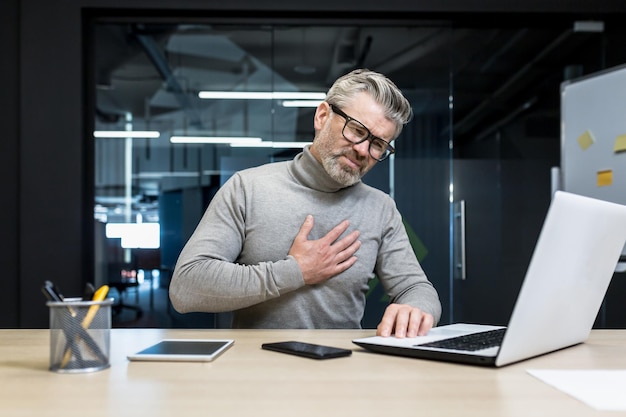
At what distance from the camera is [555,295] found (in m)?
1.04

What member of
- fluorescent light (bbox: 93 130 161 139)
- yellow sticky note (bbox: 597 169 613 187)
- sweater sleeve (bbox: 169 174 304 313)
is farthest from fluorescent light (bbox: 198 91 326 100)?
sweater sleeve (bbox: 169 174 304 313)

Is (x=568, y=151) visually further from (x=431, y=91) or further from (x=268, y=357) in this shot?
(x=268, y=357)

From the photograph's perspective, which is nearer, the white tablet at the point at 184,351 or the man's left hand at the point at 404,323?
the white tablet at the point at 184,351

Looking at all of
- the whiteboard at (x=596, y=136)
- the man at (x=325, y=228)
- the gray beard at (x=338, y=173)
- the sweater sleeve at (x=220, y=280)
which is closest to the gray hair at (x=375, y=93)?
the man at (x=325, y=228)

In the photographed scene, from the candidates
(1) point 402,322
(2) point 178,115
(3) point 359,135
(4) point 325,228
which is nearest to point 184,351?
(1) point 402,322

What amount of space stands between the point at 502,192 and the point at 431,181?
46.5 inches

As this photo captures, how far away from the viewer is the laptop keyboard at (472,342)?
1.11 m

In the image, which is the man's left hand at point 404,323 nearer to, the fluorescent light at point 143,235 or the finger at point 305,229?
the finger at point 305,229

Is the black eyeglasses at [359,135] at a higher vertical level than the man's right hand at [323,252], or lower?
higher

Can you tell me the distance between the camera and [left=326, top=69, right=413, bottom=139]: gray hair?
1791 millimetres

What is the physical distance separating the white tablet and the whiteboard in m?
2.58

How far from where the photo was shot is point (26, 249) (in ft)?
10.5

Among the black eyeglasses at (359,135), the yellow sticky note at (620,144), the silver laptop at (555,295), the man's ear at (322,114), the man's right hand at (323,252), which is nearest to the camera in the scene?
the silver laptop at (555,295)

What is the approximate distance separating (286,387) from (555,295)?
479mm
